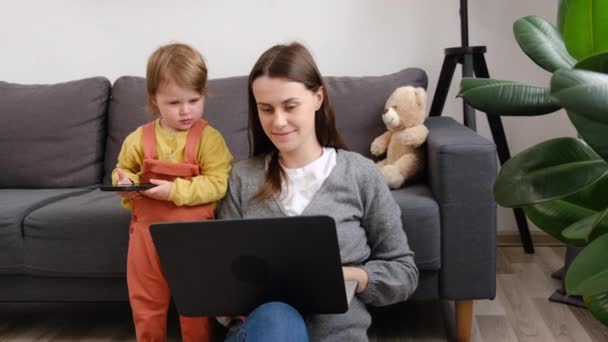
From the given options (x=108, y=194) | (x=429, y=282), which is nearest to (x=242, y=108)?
(x=108, y=194)

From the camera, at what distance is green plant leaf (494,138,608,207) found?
902 millimetres

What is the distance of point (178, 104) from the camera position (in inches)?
70.5

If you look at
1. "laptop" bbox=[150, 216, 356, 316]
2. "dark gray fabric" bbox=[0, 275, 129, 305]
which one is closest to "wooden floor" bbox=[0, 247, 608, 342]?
"dark gray fabric" bbox=[0, 275, 129, 305]

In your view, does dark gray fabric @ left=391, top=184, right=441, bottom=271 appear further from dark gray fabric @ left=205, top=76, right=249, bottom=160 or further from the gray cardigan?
dark gray fabric @ left=205, top=76, right=249, bottom=160

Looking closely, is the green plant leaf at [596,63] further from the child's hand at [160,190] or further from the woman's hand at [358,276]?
the child's hand at [160,190]

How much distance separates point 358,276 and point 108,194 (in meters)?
1.23

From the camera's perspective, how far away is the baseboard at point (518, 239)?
306 cm

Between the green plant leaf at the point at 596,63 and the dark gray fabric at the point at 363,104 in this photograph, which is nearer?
the green plant leaf at the point at 596,63

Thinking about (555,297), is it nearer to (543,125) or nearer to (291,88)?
(543,125)

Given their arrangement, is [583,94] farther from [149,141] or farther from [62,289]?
[62,289]

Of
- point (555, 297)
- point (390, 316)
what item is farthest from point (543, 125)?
point (390, 316)

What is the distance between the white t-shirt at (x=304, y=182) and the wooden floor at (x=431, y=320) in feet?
2.53

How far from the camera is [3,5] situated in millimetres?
3080

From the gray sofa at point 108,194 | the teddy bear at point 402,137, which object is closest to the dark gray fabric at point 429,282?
the gray sofa at point 108,194
